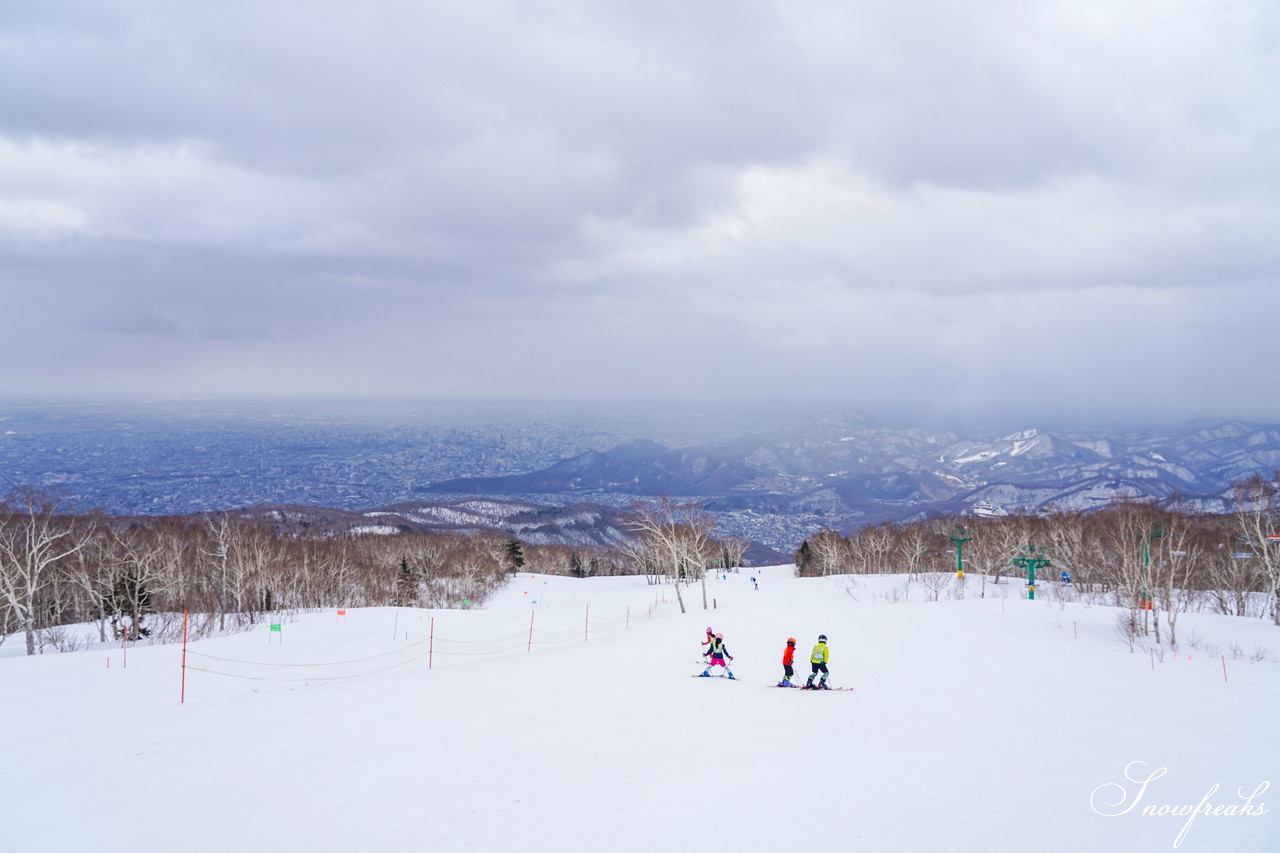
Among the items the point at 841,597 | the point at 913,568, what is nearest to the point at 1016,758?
the point at 841,597

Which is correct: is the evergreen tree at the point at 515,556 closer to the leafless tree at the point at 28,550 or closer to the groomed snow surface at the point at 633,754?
the leafless tree at the point at 28,550

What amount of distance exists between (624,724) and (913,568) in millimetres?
59967

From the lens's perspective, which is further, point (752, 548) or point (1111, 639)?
point (752, 548)

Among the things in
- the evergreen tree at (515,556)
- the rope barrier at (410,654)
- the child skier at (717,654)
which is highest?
the child skier at (717,654)

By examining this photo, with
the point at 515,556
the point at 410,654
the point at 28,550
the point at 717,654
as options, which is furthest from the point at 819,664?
the point at 515,556

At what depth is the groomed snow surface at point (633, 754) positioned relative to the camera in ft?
28.1

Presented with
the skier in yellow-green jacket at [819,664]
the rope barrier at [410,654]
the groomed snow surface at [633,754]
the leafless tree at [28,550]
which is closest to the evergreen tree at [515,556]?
the leafless tree at [28,550]

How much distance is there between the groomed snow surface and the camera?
8.58m

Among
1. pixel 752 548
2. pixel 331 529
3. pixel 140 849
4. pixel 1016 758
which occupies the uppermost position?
pixel 140 849

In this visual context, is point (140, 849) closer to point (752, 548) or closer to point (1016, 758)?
point (1016, 758)

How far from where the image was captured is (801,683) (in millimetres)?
18969

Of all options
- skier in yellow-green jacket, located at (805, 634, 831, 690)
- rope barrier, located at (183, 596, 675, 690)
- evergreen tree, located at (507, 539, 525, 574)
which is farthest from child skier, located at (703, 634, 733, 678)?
evergreen tree, located at (507, 539, 525, 574)

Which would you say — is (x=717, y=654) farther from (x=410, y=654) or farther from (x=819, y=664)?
(x=410, y=654)

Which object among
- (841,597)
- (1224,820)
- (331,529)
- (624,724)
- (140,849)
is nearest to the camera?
(140,849)
